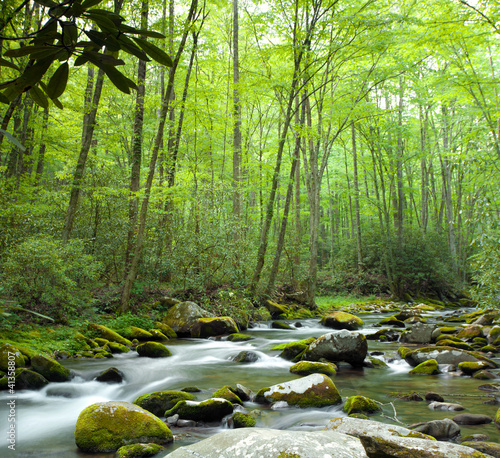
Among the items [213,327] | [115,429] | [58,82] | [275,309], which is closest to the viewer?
[58,82]

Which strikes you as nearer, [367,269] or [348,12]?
[348,12]

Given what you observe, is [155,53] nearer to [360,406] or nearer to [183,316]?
[360,406]

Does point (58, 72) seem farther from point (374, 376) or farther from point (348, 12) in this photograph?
point (348, 12)

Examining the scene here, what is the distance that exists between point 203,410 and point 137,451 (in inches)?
41.3

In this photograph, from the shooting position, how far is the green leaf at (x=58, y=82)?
1.08 metres

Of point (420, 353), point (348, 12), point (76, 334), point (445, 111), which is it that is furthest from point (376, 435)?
point (445, 111)

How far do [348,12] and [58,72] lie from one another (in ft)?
47.4

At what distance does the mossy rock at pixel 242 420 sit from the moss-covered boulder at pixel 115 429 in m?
0.79

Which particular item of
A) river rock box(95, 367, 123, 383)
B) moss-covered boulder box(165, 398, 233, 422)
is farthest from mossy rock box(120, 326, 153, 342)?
moss-covered boulder box(165, 398, 233, 422)

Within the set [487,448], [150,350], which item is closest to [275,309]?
[150,350]

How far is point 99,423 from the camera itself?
12.9ft

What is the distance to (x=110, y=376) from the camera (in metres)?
6.07

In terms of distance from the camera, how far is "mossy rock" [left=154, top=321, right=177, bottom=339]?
9.55 meters

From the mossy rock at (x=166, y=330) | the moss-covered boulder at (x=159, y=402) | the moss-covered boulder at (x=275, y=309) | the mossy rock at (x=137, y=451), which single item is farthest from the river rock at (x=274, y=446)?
the moss-covered boulder at (x=275, y=309)
